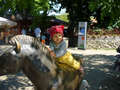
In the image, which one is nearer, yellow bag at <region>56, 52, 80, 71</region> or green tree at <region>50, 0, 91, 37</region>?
yellow bag at <region>56, 52, 80, 71</region>

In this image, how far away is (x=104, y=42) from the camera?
596 inches

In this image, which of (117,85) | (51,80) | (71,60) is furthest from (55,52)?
(117,85)

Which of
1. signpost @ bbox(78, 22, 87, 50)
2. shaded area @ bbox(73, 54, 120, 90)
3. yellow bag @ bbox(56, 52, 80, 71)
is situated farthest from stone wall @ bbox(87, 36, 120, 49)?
yellow bag @ bbox(56, 52, 80, 71)

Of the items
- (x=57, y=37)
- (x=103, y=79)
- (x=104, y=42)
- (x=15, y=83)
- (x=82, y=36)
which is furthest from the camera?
(x=104, y=42)

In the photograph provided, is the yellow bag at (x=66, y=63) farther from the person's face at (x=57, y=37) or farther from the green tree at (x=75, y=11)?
the green tree at (x=75, y=11)

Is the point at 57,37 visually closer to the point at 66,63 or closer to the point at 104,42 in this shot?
the point at 66,63

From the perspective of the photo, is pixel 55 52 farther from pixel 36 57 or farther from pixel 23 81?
pixel 23 81

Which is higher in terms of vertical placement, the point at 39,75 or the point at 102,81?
the point at 39,75

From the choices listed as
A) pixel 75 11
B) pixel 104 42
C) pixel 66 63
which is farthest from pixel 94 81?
pixel 75 11

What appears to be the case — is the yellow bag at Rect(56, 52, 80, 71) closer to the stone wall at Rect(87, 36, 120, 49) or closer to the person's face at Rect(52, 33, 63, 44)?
the person's face at Rect(52, 33, 63, 44)

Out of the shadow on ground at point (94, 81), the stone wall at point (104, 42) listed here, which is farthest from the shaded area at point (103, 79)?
the stone wall at point (104, 42)

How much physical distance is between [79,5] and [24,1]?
12750 mm

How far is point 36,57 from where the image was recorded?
2.09 meters

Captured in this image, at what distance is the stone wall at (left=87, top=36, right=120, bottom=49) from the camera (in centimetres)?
1513
